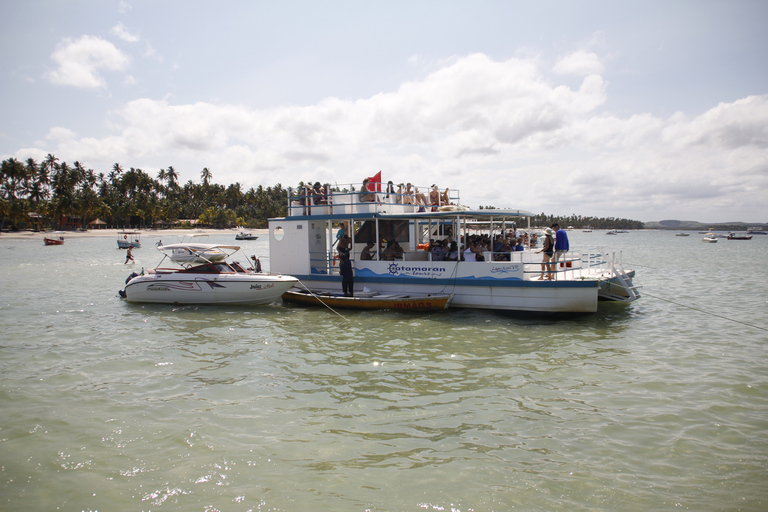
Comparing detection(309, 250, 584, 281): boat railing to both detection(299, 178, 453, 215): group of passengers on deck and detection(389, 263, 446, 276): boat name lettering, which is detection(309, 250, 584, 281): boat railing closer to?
detection(389, 263, 446, 276): boat name lettering

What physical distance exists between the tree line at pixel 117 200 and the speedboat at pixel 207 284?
292 ft

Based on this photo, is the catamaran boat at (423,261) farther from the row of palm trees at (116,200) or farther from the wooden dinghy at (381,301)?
the row of palm trees at (116,200)

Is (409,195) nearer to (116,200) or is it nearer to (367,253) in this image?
(367,253)

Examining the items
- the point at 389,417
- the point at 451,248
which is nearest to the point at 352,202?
the point at 451,248

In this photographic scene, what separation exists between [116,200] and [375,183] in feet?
379

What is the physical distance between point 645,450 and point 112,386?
9.10m

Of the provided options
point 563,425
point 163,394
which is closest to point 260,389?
point 163,394

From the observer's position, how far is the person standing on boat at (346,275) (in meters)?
15.6

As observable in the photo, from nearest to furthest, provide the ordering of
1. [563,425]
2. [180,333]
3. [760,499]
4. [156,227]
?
1. [760,499]
2. [563,425]
3. [180,333]
4. [156,227]

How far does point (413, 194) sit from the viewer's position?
17.3 m

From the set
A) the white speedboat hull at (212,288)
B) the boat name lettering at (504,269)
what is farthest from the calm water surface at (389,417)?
the white speedboat hull at (212,288)

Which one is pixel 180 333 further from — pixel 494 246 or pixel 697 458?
pixel 697 458

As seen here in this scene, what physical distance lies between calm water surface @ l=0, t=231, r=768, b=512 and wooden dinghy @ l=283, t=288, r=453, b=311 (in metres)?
0.86

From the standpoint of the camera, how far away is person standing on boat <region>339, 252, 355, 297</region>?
1559 centimetres
